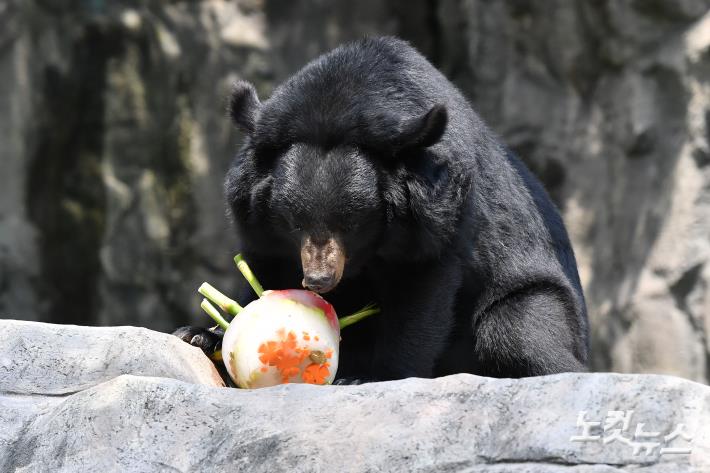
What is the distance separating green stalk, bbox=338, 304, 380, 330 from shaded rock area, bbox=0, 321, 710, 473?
51.5 inches

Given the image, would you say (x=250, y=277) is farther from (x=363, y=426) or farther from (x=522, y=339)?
(x=363, y=426)

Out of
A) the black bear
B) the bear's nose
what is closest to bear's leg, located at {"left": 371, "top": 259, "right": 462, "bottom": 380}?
the black bear

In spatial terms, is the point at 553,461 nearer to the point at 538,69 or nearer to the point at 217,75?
the point at 538,69

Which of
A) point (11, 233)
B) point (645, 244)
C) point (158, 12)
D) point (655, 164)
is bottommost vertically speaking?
point (11, 233)

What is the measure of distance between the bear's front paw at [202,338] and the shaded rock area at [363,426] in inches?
44.0

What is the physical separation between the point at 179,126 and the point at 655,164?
3826 mm

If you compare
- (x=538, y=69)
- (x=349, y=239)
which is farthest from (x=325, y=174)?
(x=538, y=69)

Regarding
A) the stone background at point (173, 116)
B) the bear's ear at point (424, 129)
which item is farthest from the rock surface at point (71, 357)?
the stone background at point (173, 116)

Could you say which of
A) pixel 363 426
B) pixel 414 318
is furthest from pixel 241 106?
pixel 363 426

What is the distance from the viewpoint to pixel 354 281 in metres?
5.38

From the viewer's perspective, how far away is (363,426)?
3547 mm

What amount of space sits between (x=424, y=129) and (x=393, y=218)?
41 cm

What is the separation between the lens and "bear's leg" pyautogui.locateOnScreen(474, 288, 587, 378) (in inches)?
215

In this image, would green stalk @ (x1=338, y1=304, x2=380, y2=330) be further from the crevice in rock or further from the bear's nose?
the crevice in rock
